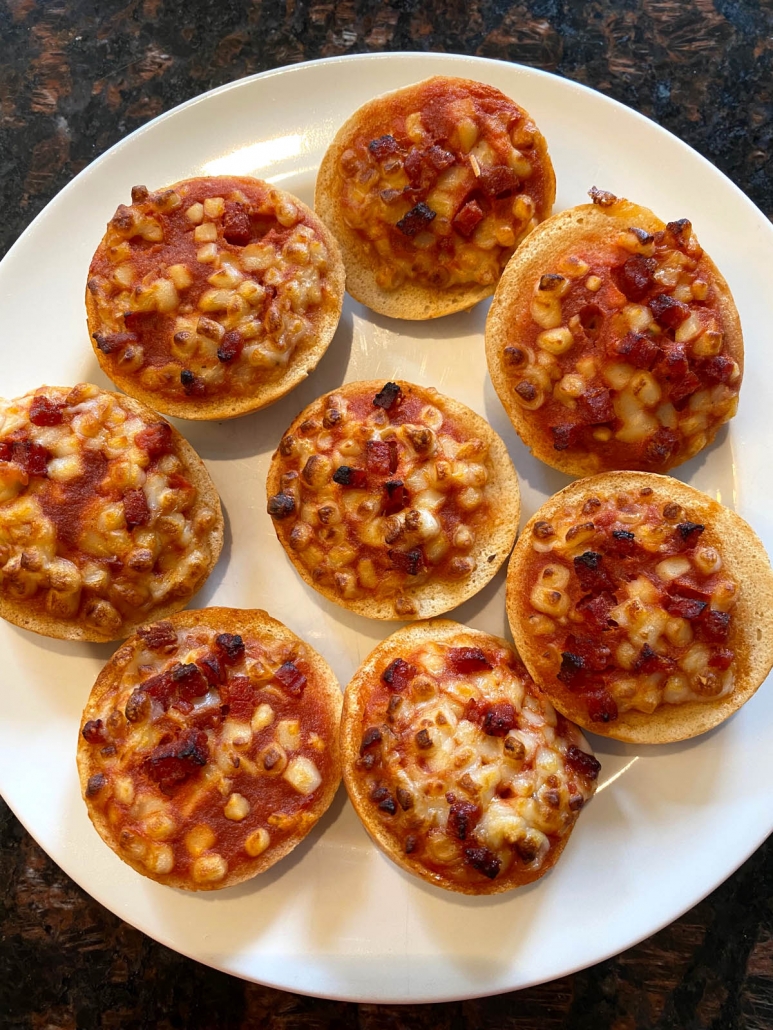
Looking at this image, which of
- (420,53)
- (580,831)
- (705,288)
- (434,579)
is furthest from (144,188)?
(580,831)

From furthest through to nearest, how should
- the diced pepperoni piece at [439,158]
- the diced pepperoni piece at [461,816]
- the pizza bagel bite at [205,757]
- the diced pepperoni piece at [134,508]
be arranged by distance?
1. the diced pepperoni piece at [439,158]
2. the diced pepperoni piece at [134,508]
3. the pizza bagel bite at [205,757]
4. the diced pepperoni piece at [461,816]

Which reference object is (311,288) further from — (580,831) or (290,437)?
(580,831)

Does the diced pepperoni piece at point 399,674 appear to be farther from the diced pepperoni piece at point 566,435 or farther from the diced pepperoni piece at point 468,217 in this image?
the diced pepperoni piece at point 468,217

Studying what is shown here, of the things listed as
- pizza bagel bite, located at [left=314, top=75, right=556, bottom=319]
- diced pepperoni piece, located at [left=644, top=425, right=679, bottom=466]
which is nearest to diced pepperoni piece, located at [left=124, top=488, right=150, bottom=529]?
pizza bagel bite, located at [left=314, top=75, right=556, bottom=319]

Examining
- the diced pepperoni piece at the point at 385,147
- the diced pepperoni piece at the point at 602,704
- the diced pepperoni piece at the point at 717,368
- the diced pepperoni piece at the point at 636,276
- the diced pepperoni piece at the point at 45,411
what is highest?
the diced pepperoni piece at the point at 385,147

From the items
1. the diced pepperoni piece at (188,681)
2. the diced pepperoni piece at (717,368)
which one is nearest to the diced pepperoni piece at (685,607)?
the diced pepperoni piece at (717,368)
